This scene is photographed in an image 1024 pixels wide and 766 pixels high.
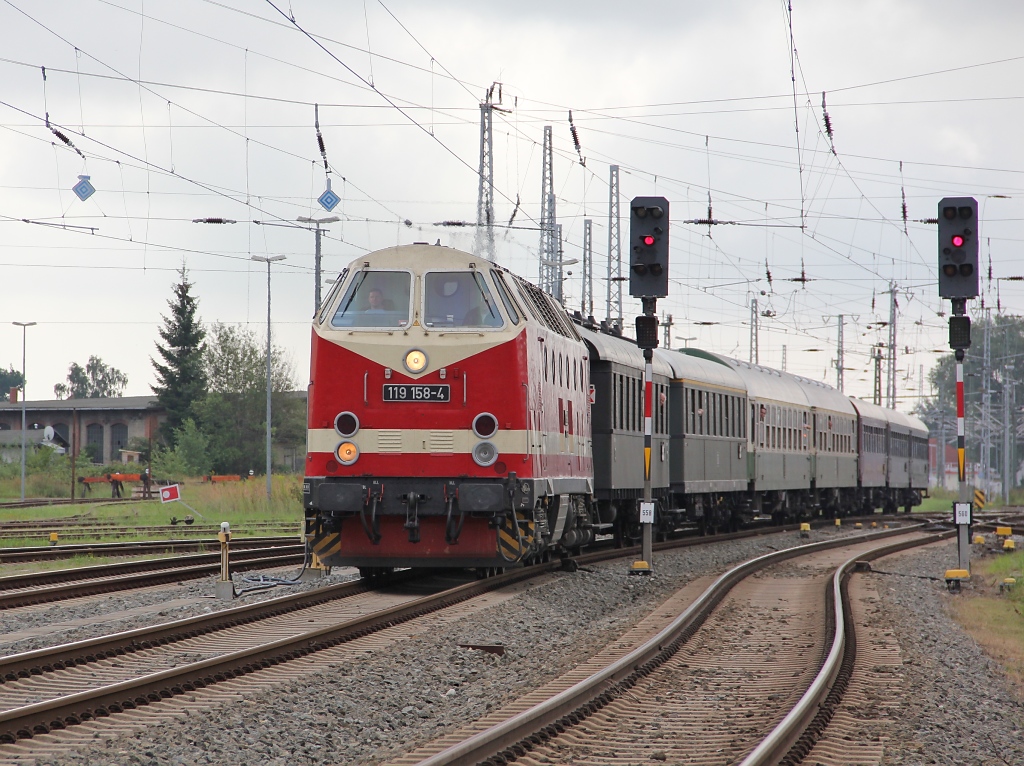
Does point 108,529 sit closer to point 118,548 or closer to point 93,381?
point 118,548

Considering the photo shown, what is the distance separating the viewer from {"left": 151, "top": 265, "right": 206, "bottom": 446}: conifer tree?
75625 millimetres

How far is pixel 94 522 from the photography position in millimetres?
33281

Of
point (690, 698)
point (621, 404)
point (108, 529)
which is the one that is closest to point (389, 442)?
point (690, 698)

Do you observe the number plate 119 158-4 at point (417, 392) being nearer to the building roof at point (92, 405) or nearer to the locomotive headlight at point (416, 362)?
the locomotive headlight at point (416, 362)

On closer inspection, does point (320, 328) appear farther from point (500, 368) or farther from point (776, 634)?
point (776, 634)

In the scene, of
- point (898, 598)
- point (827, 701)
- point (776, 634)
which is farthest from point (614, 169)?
point (827, 701)

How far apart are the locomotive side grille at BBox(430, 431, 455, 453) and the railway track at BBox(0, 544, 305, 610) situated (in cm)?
482

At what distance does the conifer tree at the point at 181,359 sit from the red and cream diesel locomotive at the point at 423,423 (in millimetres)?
63605

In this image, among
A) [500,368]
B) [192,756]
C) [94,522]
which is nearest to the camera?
[192,756]

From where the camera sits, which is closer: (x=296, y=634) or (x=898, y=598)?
(x=296, y=634)

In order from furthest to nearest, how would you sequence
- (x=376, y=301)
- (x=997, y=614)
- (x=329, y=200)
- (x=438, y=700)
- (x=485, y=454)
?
(x=329, y=200) < (x=997, y=614) < (x=376, y=301) < (x=485, y=454) < (x=438, y=700)

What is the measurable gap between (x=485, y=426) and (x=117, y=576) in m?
6.48

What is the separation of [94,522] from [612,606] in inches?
877

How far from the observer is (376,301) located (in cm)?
1435
